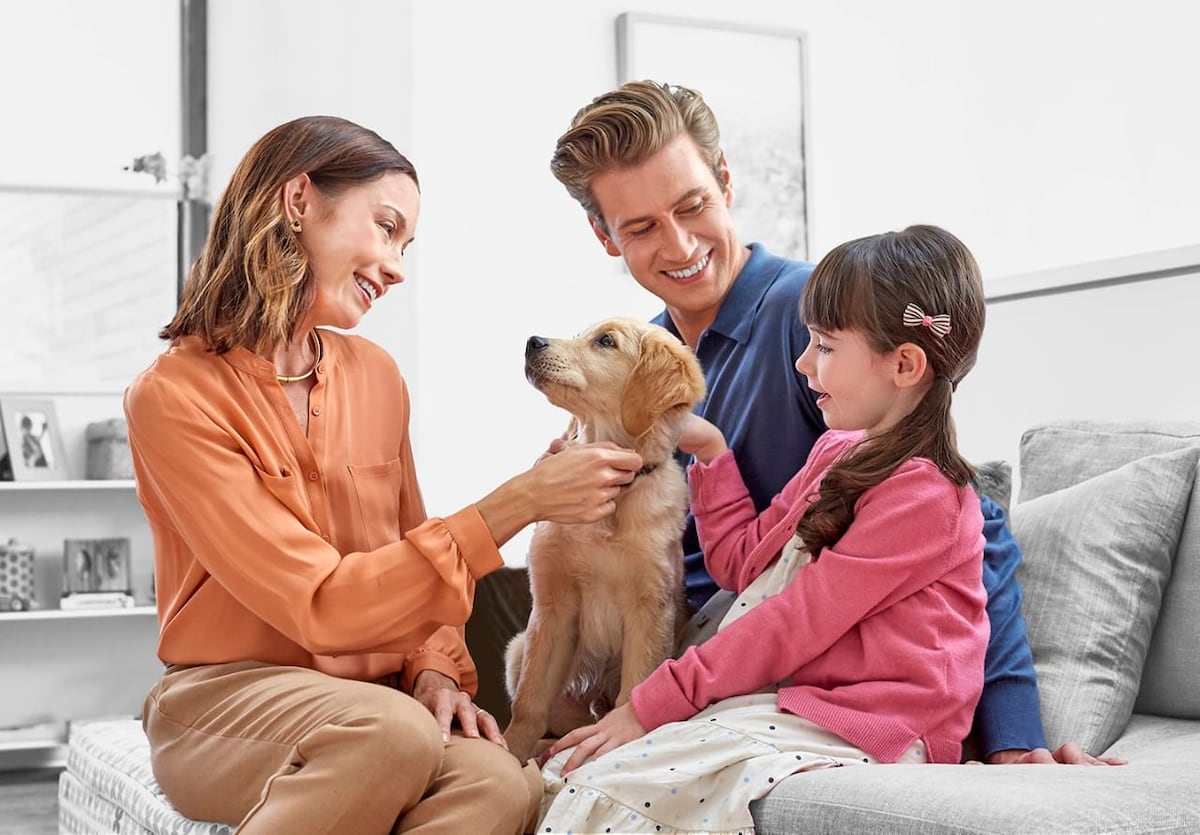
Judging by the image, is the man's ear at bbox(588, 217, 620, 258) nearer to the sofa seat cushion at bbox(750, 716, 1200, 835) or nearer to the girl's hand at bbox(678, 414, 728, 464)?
the girl's hand at bbox(678, 414, 728, 464)

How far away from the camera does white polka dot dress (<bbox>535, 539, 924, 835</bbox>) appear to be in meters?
1.41

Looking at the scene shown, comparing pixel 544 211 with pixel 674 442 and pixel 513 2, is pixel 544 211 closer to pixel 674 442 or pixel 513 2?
pixel 513 2

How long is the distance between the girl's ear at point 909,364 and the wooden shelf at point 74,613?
3.72m

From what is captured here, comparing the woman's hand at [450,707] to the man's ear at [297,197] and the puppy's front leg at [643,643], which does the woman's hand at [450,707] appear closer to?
the puppy's front leg at [643,643]

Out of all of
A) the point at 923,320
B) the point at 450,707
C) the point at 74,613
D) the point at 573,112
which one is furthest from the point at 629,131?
the point at 74,613

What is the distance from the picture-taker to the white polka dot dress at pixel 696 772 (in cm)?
141

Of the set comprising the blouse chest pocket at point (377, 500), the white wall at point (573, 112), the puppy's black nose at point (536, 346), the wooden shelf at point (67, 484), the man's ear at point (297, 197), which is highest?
the white wall at point (573, 112)

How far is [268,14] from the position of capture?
470cm

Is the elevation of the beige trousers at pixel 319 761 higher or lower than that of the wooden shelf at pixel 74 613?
higher

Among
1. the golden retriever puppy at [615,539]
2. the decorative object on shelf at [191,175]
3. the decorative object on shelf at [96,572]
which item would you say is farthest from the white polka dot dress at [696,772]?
the decorative object on shelf at [191,175]

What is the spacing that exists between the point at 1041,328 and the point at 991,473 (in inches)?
32.1

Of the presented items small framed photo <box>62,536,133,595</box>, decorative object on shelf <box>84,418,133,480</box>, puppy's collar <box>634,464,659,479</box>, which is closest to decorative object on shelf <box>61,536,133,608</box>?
small framed photo <box>62,536,133,595</box>

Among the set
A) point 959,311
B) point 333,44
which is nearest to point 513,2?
point 333,44

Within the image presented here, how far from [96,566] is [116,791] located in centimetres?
318
